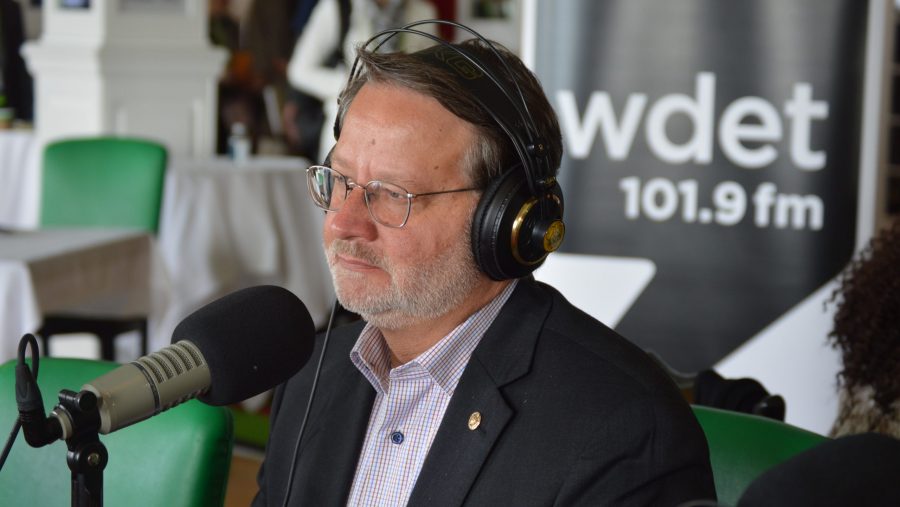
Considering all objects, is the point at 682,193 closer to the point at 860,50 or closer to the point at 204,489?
the point at 860,50

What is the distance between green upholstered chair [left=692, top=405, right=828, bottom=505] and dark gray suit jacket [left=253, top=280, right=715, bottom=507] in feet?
0.80

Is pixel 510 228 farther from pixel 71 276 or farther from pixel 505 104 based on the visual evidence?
pixel 71 276

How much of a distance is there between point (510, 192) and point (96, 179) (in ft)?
10.7

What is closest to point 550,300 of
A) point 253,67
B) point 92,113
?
point 92,113

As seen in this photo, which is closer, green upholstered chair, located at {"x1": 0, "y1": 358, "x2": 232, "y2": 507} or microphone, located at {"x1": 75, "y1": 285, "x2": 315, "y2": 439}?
microphone, located at {"x1": 75, "y1": 285, "x2": 315, "y2": 439}

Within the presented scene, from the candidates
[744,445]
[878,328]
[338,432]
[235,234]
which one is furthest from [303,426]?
[235,234]

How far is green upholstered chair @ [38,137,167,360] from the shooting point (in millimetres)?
4324

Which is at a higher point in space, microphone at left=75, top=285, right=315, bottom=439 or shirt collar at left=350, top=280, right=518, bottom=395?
microphone at left=75, top=285, right=315, bottom=439

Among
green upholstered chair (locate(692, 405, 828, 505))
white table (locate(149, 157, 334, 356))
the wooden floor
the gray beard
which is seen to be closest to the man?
the gray beard

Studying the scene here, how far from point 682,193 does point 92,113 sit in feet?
12.0

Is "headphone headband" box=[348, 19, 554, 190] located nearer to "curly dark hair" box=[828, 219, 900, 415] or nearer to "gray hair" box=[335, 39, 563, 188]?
→ "gray hair" box=[335, 39, 563, 188]

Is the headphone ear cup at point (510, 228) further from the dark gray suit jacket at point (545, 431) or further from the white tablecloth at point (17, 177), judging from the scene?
the white tablecloth at point (17, 177)

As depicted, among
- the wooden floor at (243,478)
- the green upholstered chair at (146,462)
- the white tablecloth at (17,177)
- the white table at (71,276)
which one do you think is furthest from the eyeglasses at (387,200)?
the white tablecloth at (17,177)

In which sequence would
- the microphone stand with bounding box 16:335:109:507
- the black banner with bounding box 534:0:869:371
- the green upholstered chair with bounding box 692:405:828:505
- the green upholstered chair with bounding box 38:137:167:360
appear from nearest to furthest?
the microphone stand with bounding box 16:335:109:507, the green upholstered chair with bounding box 692:405:828:505, the black banner with bounding box 534:0:869:371, the green upholstered chair with bounding box 38:137:167:360
